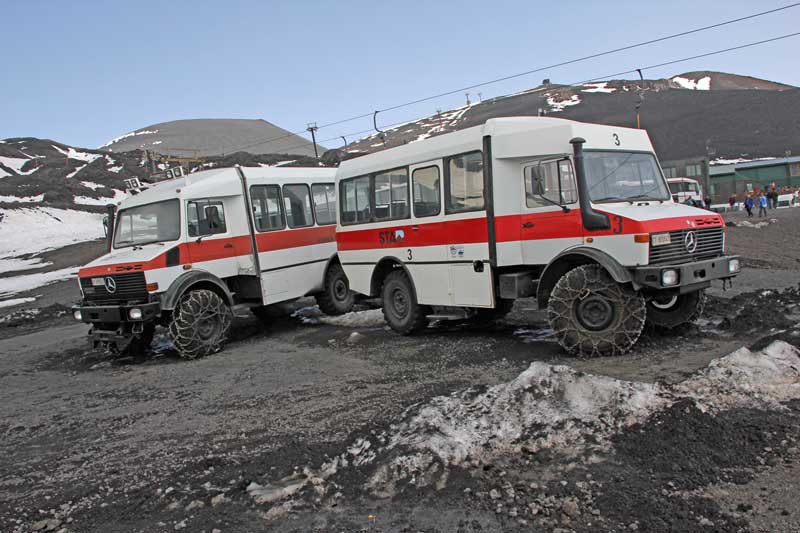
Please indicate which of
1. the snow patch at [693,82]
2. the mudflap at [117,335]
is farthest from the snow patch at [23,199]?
the snow patch at [693,82]

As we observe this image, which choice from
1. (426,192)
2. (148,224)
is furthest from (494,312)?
(148,224)

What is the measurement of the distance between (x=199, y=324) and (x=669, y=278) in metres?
7.04

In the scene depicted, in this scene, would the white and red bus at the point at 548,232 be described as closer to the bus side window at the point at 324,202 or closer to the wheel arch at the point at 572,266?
the wheel arch at the point at 572,266

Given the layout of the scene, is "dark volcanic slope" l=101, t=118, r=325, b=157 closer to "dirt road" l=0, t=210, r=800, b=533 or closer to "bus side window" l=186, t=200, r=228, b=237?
"bus side window" l=186, t=200, r=228, b=237

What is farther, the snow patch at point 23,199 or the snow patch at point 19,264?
the snow patch at point 23,199

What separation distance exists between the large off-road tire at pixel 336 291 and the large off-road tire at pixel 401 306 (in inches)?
82.5

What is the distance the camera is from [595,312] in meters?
7.28

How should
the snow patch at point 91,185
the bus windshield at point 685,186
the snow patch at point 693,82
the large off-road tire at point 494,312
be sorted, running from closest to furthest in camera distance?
1. the large off-road tire at point 494,312
2. the bus windshield at point 685,186
3. the snow patch at point 91,185
4. the snow patch at point 693,82

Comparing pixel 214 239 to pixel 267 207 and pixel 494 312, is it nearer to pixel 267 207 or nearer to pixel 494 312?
pixel 267 207

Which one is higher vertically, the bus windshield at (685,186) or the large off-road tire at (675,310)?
the bus windshield at (685,186)

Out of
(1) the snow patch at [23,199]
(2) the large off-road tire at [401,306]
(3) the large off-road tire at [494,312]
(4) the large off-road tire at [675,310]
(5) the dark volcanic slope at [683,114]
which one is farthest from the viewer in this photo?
(5) the dark volcanic slope at [683,114]

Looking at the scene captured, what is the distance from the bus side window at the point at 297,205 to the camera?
474 inches

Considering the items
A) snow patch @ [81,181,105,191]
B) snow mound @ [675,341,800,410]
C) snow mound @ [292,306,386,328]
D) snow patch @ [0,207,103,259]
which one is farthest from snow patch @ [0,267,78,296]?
snow patch @ [81,181,105,191]

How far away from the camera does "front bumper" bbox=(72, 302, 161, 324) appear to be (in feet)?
31.6
